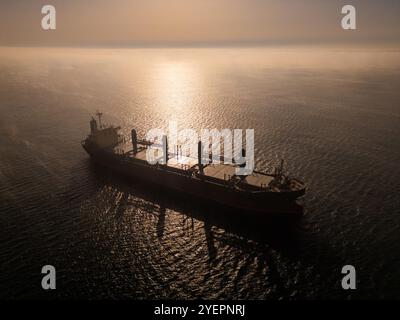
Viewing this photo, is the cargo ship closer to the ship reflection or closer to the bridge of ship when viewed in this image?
the bridge of ship

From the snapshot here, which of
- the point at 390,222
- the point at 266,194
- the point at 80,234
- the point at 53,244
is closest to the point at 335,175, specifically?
the point at 390,222

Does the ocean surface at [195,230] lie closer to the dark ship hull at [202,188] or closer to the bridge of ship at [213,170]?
the dark ship hull at [202,188]

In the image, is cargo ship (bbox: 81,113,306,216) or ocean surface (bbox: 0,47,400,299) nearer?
ocean surface (bbox: 0,47,400,299)

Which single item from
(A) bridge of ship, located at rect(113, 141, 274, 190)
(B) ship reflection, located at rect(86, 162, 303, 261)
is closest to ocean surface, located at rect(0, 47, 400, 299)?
(B) ship reflection, located at rect(86, 162, 303, 261)

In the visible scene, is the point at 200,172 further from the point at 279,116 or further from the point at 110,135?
the point at 279,116

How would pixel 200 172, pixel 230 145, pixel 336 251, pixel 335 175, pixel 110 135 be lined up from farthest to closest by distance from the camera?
pixel 230 145, pixel 110 135, pixel 335 175, pixel 200 172, pixel 336 251

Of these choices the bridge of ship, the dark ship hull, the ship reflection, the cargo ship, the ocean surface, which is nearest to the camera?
the ocean surface

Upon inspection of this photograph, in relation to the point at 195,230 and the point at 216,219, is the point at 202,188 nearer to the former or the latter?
the point at 216,219

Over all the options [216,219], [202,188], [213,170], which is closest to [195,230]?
[216,219]
